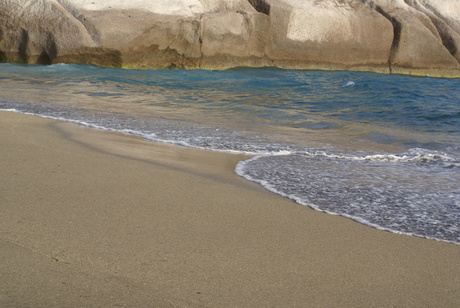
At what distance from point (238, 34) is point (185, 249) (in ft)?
44.4

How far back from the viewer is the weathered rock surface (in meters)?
13.8

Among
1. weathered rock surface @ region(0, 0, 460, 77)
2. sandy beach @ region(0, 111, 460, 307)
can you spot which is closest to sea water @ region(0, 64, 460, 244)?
sandy beach @ region(0, 111, 460, 307)

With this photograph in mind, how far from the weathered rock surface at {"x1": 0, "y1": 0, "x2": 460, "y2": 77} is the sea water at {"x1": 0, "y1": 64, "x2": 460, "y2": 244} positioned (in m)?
0.81

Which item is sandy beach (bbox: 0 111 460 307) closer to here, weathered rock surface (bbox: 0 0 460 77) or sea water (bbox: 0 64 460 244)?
sea water (bbox: 0 64 460 244)

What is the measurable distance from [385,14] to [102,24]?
8.87 metres

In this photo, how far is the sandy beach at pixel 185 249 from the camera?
1.87 meters

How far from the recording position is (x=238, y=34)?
602 inches

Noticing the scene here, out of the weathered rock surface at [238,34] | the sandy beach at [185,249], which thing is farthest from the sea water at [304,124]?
the weathered rock surface at [238,34]

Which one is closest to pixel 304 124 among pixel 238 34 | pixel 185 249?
pixel 185 249

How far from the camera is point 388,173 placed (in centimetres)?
426

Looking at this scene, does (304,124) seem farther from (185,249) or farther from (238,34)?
(238,34)

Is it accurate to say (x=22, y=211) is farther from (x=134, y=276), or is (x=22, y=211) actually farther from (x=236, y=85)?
(x=236, y=85)

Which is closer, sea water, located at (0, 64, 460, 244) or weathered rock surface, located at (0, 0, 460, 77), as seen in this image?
sea water, located at (0, 64, 460, 244)

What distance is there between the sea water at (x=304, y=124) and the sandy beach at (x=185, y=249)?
0.46 metres
